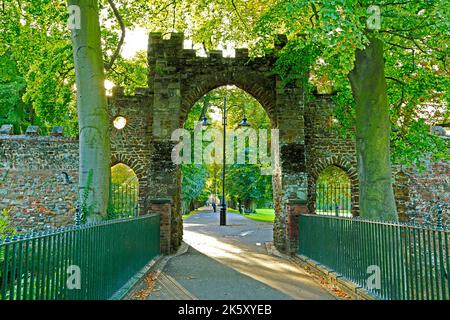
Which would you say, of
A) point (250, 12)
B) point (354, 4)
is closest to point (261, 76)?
point (250, 12)

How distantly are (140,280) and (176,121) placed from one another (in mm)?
7081

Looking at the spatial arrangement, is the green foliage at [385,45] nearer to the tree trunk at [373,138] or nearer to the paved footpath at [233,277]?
the tree trunk at [373,138]

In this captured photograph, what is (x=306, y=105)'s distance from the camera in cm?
1605

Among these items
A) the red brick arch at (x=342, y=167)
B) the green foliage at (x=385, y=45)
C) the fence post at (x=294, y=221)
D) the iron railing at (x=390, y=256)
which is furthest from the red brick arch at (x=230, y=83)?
the iron railing at (x=390, y=256)

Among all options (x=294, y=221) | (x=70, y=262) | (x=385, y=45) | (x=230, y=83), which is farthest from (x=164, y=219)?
(x=385, y=45)

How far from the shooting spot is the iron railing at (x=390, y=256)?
Answer: 5230 mm

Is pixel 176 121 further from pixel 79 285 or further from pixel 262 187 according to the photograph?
pixel 262 187

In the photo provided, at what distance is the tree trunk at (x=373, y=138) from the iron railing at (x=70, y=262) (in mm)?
5384

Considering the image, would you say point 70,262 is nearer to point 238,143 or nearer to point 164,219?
point 164,219

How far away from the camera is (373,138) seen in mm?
9617

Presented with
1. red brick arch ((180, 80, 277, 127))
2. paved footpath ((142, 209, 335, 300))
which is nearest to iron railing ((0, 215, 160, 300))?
paved footpath ((142, 209, 335, 300))

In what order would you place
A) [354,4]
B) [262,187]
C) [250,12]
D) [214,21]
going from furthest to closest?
[262,187]
[250,12]
[214,21]
[354,4]

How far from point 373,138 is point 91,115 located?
6.33 m

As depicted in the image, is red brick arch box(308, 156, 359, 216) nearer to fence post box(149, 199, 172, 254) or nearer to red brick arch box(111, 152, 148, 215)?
fence post box(149, 199, 172, 254)
